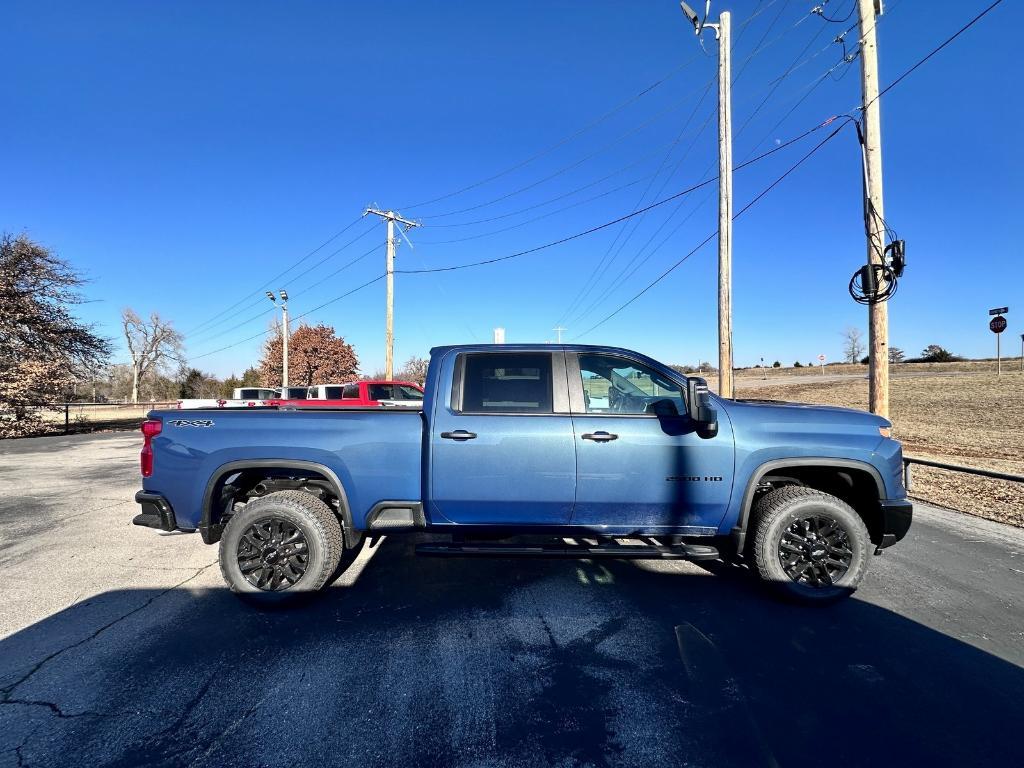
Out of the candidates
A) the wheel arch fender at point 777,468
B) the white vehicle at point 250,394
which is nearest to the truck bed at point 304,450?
the wheel arch fender at point 777,468

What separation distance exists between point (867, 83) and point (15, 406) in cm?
2458

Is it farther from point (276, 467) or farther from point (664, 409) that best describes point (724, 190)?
point (276, 467)

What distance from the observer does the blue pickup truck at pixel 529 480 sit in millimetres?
3410

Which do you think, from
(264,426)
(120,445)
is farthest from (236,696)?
(120,445)

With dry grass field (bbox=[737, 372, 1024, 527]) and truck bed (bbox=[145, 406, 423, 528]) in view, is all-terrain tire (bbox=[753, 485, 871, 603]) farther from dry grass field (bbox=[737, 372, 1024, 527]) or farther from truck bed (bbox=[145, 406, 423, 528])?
dry grass field (bbox=[737, 372, 1024, 527])

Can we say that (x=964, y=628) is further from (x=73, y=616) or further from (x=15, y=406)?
(x=15, y=406)

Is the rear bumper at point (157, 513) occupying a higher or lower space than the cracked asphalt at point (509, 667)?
higher

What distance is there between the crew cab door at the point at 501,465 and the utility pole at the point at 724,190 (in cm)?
684

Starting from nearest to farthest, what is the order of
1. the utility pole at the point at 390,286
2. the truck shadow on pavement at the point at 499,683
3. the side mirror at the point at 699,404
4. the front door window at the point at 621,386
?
the truck shadow on pavement at the point at 499,683 → the side mirror at the point at 699,404 → the front door window at the point at 621,386 → the utility pole at the point at 390,286

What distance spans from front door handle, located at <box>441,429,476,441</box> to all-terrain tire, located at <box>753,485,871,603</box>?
7.39 feet

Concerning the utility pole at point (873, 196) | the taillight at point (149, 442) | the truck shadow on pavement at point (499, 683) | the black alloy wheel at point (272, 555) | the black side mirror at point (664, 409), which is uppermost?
the utility pole at point (873, 196)

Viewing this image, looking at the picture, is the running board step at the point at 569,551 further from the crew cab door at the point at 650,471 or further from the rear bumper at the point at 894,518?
the rear bumper at the point at 894,518

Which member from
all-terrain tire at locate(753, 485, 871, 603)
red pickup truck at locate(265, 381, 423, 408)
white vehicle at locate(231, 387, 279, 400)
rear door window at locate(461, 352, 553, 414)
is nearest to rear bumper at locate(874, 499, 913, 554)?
all-terrain tire at locate(753, 485, 871, 603)

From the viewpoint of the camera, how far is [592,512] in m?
3.46
